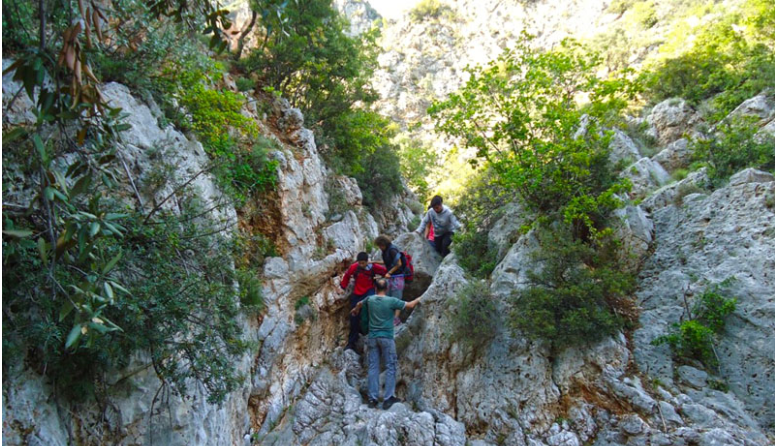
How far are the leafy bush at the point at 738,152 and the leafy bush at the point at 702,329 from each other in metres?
2.86

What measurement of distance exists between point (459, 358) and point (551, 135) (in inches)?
199

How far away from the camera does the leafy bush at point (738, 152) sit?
7895 millimetres

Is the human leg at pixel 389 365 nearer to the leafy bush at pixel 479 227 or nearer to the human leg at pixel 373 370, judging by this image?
the human leg at pixel 373 370

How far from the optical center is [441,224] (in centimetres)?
1072

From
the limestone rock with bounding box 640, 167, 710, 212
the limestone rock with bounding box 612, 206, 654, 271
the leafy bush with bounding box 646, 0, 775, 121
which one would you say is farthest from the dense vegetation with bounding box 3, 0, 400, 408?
the leafy bush with bounding box 646, 0, 775, 121

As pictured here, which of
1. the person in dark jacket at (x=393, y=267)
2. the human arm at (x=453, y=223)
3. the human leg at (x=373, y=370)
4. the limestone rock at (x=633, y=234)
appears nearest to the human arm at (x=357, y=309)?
the person in dark jacket at (x=393, y=267)

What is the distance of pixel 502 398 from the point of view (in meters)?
6.97

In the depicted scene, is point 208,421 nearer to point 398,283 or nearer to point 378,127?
point 398,283

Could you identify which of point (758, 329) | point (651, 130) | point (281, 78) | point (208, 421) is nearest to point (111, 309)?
point (208, 421)

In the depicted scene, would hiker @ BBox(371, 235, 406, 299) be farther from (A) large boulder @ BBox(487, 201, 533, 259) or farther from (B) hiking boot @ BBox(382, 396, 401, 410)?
(B) hiking boot @ BBox(382, 396, 401, 410)

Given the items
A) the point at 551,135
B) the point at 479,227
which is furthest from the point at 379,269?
the point at 551,135

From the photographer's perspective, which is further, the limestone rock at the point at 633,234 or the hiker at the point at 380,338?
the limestone rock at the point at 633,234

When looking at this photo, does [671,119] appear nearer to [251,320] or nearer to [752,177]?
[752,177]

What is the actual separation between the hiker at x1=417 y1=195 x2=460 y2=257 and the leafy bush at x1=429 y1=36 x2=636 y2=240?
76.4 inches
